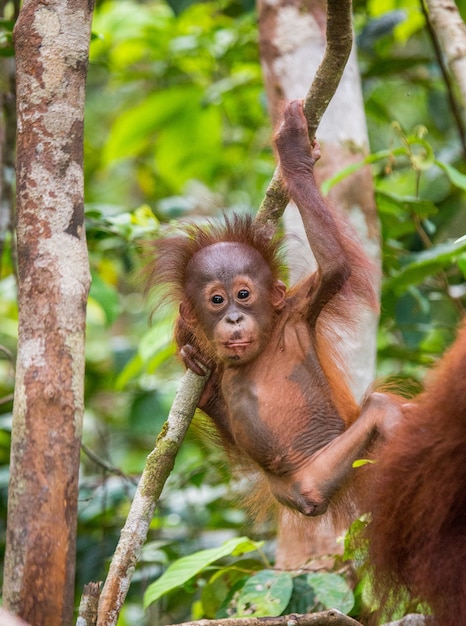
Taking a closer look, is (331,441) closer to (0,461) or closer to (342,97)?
(342,97)

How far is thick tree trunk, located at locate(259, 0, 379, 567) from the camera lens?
3.38 metres

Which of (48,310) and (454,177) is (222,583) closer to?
(48,310)

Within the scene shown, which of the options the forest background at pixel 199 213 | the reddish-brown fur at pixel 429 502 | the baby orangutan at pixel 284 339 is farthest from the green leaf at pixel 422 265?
the reddish-brown fur at pixel 429 502

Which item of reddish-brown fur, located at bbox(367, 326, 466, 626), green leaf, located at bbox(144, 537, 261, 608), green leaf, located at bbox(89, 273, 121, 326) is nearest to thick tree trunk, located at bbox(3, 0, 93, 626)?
green leaf, located at bbox(144, 537, 261, 608)

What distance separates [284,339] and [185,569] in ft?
2.57

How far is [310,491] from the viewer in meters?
2.66

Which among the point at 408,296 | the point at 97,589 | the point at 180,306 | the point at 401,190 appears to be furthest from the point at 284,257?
the point at 401,190

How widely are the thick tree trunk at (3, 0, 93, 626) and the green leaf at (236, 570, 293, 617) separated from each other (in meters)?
0.70

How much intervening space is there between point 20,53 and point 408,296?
6.79 ft

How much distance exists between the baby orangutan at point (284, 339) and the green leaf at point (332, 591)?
0.20 meters

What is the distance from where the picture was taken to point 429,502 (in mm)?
2152

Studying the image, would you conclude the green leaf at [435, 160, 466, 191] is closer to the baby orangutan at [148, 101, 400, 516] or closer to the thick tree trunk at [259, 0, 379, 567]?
the thick tree trunk at [259, 0, 379, 567]

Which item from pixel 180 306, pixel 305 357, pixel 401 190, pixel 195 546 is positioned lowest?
pixel 195 546

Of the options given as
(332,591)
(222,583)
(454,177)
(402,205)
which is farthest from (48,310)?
(402,205)
